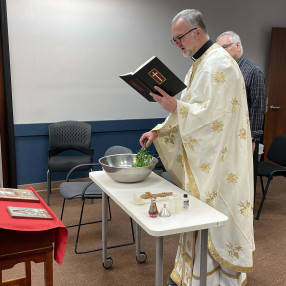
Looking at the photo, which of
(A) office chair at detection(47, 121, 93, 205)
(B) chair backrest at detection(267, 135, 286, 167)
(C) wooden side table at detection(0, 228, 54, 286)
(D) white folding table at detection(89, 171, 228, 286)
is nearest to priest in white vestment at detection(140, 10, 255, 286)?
(D) white folding table at detection(89, 171, 228, 286)

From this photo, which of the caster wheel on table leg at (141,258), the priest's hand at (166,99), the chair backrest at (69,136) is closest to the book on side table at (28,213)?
the priest's hand at (166,99)

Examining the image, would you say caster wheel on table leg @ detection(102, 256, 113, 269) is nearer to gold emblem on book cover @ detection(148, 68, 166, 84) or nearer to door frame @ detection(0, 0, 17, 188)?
gold emblem on book cover @ detection(148, 68, 166, 84)

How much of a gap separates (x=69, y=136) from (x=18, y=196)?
2.39 m

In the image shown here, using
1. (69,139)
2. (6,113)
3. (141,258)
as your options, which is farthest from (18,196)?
(6,113)

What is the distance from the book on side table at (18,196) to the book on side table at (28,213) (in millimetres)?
142

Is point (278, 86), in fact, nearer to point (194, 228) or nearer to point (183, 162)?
point (183, 162)

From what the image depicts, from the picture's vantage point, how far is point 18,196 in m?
1.90

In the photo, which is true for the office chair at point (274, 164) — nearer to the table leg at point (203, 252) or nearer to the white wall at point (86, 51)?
the white wall at point (86, 51)

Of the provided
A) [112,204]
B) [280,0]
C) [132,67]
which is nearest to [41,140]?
[112,204]

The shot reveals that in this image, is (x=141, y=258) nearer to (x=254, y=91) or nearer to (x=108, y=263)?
(x=108, y=263)

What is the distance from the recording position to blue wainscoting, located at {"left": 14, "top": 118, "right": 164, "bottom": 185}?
4230 millimetres

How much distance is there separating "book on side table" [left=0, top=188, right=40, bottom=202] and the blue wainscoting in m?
2.33

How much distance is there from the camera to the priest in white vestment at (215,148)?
1.93 m

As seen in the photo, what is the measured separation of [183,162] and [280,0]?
4637 millimetres
